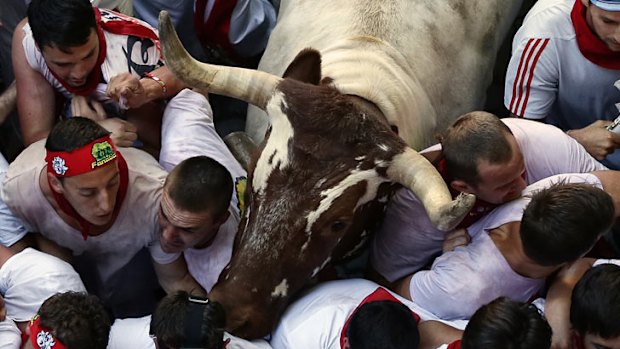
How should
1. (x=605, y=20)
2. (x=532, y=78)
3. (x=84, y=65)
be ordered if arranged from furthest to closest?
(x=532, y=78) < (x=605, y=20) < (x=84, y=65)

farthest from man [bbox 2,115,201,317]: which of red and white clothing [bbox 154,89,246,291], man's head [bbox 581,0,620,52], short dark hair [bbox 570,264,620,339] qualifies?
man's head [bbox 581,0,620,52]

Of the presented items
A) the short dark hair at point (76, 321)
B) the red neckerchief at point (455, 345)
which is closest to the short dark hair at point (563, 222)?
the red neckerchief at point (455, 345)

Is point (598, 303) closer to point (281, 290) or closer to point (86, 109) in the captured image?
point (281, 290)

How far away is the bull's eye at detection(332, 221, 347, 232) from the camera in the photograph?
3802 millimetres

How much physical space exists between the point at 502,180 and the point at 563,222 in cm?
37

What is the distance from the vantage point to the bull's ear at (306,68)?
13.4 feet

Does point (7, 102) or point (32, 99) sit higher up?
point (32, 99)

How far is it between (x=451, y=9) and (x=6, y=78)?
2492 mm

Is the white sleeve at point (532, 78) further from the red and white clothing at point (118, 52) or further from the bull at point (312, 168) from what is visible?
the red and white clothing at point (118, 52)

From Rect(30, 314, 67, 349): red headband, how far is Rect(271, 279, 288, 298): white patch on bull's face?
3.02 feet

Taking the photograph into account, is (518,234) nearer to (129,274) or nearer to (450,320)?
(450,320)

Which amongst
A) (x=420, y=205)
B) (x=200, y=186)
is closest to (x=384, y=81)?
(x=420, y=205)

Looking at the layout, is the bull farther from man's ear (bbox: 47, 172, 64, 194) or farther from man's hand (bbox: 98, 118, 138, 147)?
man's ear (bbox: 47, 172, 64, 194)

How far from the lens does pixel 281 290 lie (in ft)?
12.5
